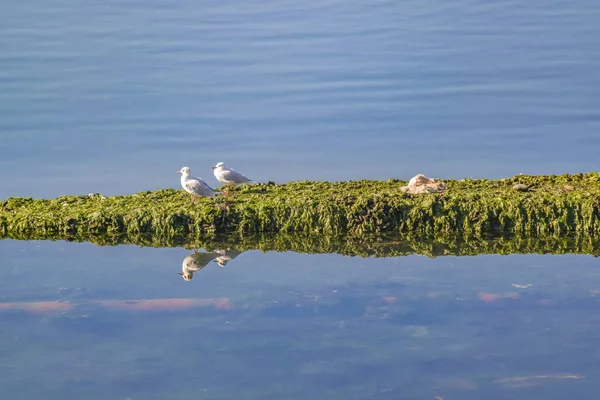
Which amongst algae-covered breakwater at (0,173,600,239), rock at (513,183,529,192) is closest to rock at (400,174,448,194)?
algae-covered breakwater at (0,173,600,239)

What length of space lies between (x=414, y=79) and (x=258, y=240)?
9363 millimetres

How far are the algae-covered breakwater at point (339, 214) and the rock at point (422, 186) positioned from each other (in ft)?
0.40

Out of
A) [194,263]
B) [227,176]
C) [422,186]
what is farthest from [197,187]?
[422,186]

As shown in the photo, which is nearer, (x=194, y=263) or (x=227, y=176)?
(x=194, y=263)

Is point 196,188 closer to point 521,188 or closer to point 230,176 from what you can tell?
point 230,176

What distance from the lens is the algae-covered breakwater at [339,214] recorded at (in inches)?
Answer: 440

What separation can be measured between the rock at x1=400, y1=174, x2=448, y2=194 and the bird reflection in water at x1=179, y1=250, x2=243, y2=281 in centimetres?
206

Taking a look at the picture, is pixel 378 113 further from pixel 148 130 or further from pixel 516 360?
pixel 516 360

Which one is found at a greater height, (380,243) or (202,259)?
(380,243)

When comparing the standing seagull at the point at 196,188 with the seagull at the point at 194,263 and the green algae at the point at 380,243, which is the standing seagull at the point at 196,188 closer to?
the green algae at the point at 380,243

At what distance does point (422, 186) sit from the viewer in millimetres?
11773

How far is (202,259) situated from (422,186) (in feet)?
8.31

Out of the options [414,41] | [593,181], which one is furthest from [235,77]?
[593,181]

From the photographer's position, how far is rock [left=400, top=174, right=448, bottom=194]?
38.5 feet
